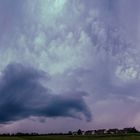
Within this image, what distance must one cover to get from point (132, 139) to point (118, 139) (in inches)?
315

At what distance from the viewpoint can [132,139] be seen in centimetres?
19088

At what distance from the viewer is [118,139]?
192 m
